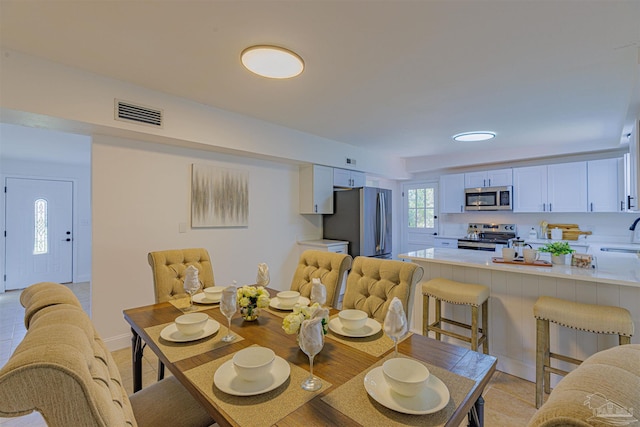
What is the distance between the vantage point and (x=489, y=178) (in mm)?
5055

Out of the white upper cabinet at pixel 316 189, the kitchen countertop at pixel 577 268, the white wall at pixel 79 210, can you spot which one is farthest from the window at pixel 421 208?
the white wall at pixel 79 210

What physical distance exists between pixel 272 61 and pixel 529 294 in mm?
2683

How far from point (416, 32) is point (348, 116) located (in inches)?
61.5

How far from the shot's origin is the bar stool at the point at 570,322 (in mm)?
1758

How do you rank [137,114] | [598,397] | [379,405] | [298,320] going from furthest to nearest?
[137,114] → [298,320] → [379,405] → [598,397]

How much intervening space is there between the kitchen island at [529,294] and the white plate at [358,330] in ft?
1.68

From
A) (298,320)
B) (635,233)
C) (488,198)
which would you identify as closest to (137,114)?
(298,320)

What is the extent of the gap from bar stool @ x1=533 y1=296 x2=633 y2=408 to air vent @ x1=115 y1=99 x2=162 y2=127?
3.47 meters

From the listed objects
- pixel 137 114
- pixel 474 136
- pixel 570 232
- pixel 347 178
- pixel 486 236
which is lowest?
pixel 486 236

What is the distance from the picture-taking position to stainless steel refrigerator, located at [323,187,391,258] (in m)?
4.21

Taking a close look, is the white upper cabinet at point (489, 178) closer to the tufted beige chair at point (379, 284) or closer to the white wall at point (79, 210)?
the tufted beige chair at point (379, 284)

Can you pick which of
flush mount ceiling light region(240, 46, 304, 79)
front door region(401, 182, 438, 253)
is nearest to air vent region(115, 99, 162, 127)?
flush mount ceiling light region(240, 46, 304, 79)

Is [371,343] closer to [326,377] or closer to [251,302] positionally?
[326,377]

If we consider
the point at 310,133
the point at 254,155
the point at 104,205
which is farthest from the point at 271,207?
the point at 104,205
